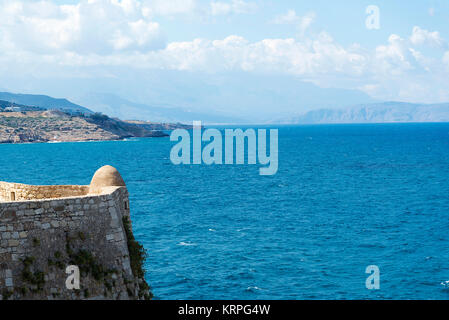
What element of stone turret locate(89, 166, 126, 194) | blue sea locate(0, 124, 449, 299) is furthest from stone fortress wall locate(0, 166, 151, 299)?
blue sea locate(0, 124, 449, 299)

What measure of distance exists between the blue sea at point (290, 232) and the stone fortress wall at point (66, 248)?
20.5 meters

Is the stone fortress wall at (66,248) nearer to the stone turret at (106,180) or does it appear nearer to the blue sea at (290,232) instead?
the stone turret at (106,180)

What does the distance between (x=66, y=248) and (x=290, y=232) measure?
41615mm

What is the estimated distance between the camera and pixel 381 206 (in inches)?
2749

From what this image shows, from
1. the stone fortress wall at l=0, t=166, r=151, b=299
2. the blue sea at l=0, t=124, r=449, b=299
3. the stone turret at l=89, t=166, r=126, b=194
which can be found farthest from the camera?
the blue sea at l=0, t=124, r=449, b=299

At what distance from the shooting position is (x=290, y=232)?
54.0m

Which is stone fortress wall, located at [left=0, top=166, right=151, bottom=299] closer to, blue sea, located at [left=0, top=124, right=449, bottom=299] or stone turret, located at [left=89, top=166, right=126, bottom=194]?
stone turret, located at [left=89, top=166, right=126, bottom=194]

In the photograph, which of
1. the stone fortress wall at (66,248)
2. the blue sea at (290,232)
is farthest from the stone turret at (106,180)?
the blue sea at (290,232)

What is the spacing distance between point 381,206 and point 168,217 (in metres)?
28.9

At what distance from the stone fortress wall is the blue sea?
67.4 feet

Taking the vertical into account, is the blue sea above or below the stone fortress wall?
below

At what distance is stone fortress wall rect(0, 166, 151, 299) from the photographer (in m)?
13.5

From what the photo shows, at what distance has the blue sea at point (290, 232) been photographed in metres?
37.6

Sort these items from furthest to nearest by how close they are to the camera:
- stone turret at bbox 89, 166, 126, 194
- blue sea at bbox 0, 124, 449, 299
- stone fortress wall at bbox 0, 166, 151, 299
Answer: blue sea at bbox 0, 124, 449, 299 → stone turret at bbox 89, 166, 126, 194 → stone fortress wall at bbox 0, 166, 151, 299
